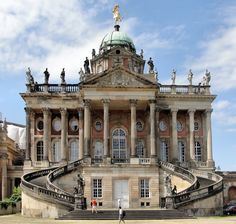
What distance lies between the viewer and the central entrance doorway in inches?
2060

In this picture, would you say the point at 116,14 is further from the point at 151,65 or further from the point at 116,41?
the point at 151,65

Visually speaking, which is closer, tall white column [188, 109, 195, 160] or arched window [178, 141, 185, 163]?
tall white column [188, 109, 195, 160]

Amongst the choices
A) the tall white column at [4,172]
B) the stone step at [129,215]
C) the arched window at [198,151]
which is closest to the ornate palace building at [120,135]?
the arched window at [198,151]

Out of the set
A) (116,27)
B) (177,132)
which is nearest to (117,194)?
(177,132)

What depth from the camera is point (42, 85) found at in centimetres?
6156

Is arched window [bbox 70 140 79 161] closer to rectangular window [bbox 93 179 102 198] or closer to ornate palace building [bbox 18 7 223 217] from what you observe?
ornate palace building [bbox 18 7 223 217]

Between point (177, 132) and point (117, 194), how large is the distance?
44.9 feet

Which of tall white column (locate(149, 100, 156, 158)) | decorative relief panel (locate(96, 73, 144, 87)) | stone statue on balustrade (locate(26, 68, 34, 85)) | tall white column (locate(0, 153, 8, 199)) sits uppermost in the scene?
stone statue on balustrade (locate(26, 68, 34, 85))

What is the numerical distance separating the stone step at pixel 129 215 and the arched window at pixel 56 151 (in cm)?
1909

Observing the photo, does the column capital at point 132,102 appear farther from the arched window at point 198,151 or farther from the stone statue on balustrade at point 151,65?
the arched window at point 198,151

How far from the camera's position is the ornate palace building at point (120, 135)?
52.3 m

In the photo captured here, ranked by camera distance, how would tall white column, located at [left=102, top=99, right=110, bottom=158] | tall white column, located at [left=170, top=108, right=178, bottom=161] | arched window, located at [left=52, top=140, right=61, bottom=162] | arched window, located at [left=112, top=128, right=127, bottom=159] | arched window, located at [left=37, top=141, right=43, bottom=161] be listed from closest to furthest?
tall white column, located at [left=102, top=99, right=110, bottom=158]
arched window, located at [left=112, top=128, right=127, bottom=159]
tall white column, located at [left=170, top=108, right=178, bottom=161]
arched window, located at [left=52, top=140, right=61, bottom=162]
arched window, located at [left=37, top=141, right=43, bottom=161]

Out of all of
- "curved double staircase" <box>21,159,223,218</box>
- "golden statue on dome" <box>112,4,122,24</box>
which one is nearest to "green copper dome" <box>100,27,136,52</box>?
"golden statue on dome" <box>112,4,122,24</box>

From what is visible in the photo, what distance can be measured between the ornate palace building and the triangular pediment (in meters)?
0.10
